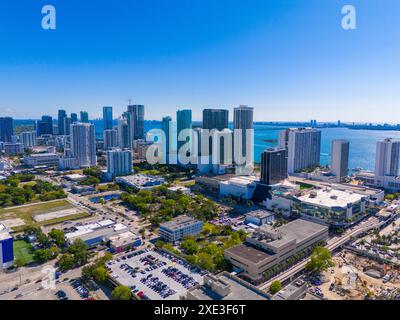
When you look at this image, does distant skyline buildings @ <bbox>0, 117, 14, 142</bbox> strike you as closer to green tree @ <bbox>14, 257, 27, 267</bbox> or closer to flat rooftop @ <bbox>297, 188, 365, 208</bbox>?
green tree @ <bbox>14, 257, 27, 267</bbox>

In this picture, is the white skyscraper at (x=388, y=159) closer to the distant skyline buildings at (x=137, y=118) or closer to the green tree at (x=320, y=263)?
the green tree at (x=320, y=263)

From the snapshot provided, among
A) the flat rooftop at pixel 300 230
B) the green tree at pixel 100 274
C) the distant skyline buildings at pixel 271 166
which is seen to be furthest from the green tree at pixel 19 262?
the distant skyline buildings at pixel 271 166

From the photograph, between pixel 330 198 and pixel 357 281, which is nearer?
pixel 357 281

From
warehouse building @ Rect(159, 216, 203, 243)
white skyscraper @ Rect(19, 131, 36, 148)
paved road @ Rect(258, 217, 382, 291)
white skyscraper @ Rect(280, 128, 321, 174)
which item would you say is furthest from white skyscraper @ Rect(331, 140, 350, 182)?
white skyscraper @ Rect(19, 131, 36, 148)

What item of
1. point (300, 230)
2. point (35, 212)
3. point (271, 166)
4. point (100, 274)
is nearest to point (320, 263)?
point (300, 230)

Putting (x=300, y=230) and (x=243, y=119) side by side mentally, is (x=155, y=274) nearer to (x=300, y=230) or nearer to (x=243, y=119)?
(x=300, y=230)

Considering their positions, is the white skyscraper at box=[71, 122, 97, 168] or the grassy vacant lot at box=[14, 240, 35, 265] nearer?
the grassy vacant lot at box=[14, 240, 35, 265]

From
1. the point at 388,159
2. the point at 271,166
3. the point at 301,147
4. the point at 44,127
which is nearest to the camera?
the point at 271,166
